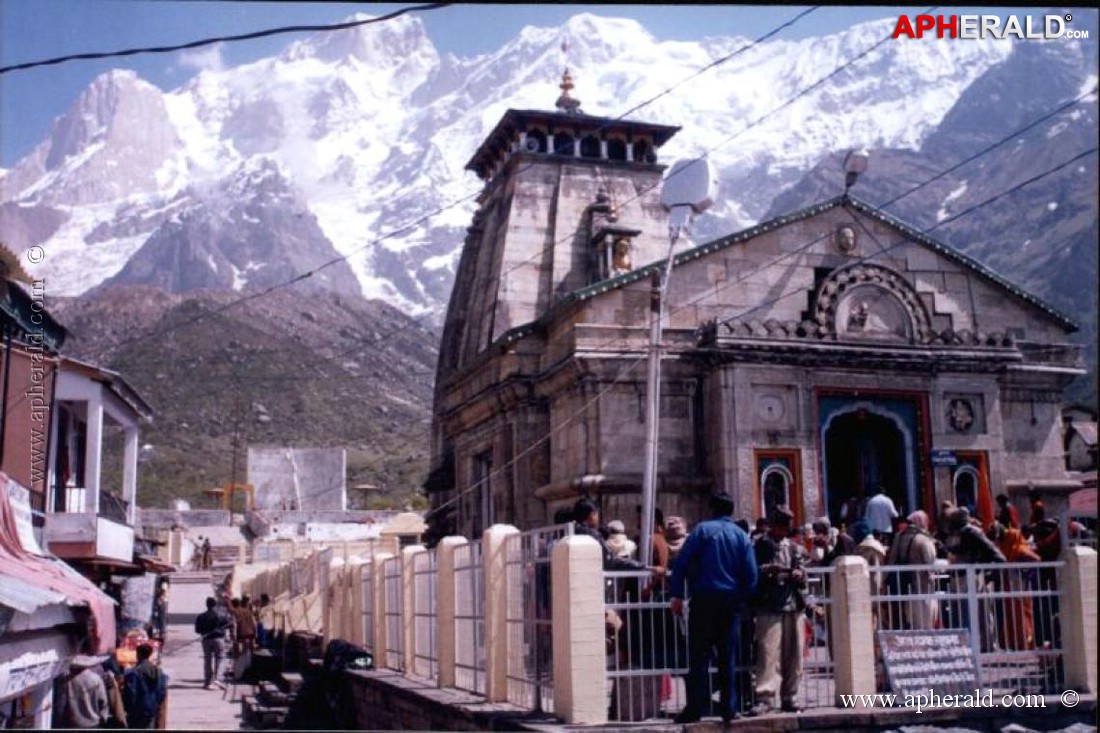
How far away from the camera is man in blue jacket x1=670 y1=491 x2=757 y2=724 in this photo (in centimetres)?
906

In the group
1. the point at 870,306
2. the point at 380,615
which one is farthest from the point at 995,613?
the point at 870,306

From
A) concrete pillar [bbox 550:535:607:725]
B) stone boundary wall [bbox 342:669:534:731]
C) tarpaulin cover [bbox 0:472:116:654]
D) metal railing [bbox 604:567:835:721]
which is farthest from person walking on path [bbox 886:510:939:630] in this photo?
tarpaulin cover [bbox 0:472:116:654]

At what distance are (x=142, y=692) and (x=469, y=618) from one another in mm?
4489

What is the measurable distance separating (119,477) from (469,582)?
52032mm

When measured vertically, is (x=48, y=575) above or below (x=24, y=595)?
above

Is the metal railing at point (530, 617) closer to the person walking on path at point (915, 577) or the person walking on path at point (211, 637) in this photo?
the person walking on path at point (915, 577)

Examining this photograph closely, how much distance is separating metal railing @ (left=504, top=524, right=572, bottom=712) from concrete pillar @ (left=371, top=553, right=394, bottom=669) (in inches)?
199

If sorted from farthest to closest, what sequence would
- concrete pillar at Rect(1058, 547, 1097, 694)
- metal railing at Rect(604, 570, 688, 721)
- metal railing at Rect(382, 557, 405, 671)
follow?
metal railing at Rect(382, 557, 405, 671), concrete pillar at Rect(1058, 547, 1097, 694), metal railing at Rect(604, 570, 688, 721)

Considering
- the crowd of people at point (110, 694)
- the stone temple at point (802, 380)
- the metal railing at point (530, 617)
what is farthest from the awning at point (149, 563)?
the metal railing at point (530, 617)

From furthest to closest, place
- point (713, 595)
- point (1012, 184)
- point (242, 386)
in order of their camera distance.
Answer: point (1012, 184) < point (242, 386) < point (713, 595)

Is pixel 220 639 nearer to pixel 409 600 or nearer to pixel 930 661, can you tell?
pixel 409 600

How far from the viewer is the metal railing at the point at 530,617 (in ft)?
32.2

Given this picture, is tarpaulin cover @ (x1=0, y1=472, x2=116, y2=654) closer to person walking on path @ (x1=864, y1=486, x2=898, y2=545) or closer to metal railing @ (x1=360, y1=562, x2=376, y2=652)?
metal railing @ (x1=360, y1=562, x2=376, y2=652)

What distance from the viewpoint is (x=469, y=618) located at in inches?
457
